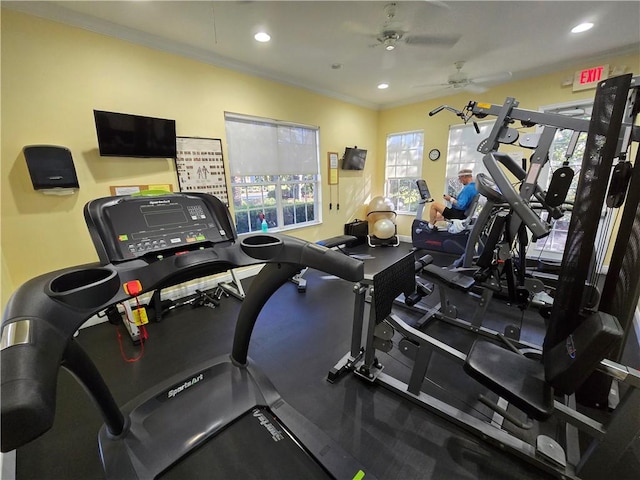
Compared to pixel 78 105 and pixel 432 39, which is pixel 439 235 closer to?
pixel 432 39

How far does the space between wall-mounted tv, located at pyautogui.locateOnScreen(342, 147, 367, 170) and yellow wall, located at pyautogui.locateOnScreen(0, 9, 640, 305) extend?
1.86 m

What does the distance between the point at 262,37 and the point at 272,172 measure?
1.70 metres

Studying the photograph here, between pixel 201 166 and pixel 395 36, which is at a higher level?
pixel 395 36

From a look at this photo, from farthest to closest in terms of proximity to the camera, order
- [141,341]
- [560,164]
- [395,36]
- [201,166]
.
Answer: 1. [560,164]
2. [201,166]
3. [395,36]
4. [141,341]

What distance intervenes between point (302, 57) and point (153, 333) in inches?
139

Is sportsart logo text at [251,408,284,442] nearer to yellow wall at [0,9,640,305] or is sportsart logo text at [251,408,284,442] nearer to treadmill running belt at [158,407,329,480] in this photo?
treadmill running belt at [158,407,329,480]

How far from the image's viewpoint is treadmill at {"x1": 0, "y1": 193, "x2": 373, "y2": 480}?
94 cm

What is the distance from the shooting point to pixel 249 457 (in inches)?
50.0

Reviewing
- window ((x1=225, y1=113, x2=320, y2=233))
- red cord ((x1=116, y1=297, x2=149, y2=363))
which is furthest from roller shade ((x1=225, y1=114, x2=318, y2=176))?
red cord ((x1=116, y1=297, x2=149, y2=363))

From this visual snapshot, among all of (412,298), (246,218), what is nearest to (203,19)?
(246,218)

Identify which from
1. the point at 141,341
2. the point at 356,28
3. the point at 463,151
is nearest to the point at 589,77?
the point at 463,151

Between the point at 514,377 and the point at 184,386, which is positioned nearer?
the point at 514,377

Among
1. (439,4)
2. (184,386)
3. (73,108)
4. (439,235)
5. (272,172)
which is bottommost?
(184,386)

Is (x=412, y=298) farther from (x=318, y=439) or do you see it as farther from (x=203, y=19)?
(x=203, y=19)
